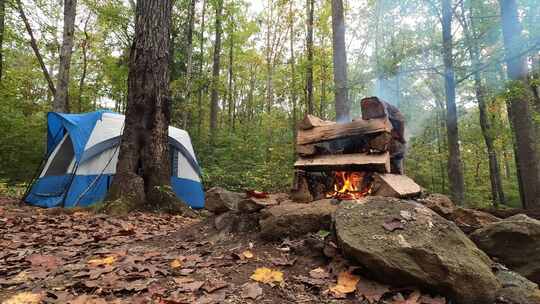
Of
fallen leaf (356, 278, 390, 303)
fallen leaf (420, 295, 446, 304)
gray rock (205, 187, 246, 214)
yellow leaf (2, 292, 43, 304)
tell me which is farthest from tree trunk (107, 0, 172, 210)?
fallen leaf (420, 295, 446, 304)

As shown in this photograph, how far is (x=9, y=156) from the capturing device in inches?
438

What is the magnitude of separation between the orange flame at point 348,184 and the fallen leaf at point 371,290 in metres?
1.62

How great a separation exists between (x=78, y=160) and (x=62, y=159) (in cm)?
91

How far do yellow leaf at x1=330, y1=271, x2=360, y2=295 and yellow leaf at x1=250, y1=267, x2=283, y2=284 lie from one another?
38 cm

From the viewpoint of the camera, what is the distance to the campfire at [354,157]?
11.7 feet

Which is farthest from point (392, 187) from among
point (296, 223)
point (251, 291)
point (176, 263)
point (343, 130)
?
point (176, 263)

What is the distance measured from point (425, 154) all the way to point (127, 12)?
14.3 m

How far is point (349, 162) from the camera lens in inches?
144

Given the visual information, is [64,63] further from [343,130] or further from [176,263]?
[176,263]

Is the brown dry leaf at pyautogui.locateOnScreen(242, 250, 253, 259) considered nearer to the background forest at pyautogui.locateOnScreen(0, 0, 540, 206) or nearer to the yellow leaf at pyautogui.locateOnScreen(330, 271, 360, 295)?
the yellow leaf at pyautogui.locateOnScreen(330, 271, 360, 295)

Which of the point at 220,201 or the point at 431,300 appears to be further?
the point at 220,201

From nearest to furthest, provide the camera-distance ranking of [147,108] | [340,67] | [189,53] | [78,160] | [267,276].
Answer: [267,276], [147,108], [78,160], [340,67], [189,53]

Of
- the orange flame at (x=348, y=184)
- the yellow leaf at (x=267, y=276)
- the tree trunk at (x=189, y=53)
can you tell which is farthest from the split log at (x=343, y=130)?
the tree trunk at (x=189, y=53)

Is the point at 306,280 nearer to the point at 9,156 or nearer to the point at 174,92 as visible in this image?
the point at 174,92
